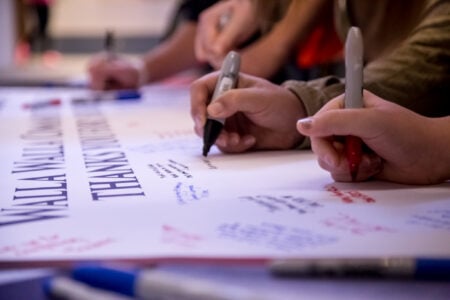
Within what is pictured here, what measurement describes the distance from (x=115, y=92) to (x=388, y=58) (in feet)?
2.32

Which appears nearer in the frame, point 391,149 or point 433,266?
point 433,266

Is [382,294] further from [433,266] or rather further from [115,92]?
[115,92]

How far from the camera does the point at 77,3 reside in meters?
5.07

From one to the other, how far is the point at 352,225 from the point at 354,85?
13 centimetres

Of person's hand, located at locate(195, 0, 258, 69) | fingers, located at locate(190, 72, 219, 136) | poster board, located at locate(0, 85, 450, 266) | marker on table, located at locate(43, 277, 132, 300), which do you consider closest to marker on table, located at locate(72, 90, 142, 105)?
person's hand, located at locate(195, 0, 258, 69)

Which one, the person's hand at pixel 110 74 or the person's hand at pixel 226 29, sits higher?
the person's hand at pixel 226 29

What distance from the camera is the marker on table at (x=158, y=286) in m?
0.30

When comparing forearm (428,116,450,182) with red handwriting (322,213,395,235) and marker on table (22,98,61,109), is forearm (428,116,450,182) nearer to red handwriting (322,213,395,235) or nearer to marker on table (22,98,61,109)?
red handwriting (322,213,395,235)

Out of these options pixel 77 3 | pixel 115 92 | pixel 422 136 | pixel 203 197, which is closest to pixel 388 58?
pixel 422 136

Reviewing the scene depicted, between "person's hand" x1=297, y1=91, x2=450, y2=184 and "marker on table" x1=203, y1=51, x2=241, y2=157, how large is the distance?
0.14m

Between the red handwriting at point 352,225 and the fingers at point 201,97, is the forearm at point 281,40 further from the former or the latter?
the red handwriting at point 352,225

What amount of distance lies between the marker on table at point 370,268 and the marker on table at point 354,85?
0.18m

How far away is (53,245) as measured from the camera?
40cm

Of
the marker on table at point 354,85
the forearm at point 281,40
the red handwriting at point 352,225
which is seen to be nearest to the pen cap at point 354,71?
the marker on table at point 354,85
